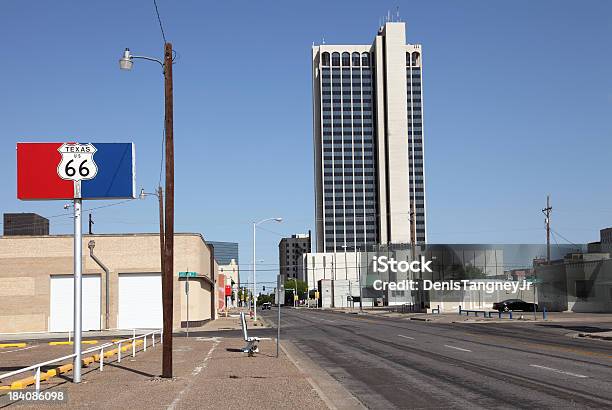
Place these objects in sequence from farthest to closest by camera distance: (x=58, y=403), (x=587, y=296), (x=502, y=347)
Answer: (x=587, y=296) < (x=502, y=347) < (x=58, y=403)

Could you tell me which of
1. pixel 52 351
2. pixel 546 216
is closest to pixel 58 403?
pixel 52 351

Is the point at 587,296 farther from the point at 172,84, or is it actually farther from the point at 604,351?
the point at 172,84

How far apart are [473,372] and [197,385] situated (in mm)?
7082

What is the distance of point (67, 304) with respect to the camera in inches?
2023

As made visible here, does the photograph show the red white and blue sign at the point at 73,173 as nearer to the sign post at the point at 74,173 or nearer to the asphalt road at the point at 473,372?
the sign post at the point at 74,173

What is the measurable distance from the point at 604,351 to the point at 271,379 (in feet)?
43.5

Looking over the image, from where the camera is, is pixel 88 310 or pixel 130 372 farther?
pixel 88 310

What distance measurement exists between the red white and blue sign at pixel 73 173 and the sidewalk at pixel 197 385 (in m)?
4.67

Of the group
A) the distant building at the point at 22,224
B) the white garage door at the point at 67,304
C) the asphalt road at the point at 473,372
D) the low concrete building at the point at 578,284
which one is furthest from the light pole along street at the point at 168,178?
the distant building at the point at 22,224

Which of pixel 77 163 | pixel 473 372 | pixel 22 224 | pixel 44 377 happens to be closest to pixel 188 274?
pixel 77 163

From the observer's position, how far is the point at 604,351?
82.6 feet

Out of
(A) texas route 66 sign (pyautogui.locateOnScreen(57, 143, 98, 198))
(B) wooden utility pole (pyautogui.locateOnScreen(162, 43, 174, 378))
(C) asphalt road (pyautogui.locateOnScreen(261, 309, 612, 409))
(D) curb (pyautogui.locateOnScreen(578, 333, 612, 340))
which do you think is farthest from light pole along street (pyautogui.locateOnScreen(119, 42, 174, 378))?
(D) curb (pyautogui.locateOnScreen(578, 333, 612, 340))

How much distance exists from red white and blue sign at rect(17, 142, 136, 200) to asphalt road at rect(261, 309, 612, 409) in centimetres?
761

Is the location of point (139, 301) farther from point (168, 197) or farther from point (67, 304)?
point (168, 197)
